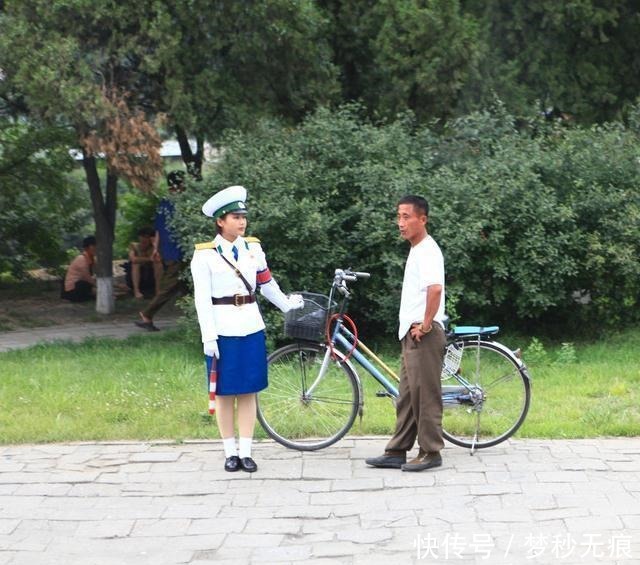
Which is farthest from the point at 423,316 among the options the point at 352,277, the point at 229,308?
the point at 229,308

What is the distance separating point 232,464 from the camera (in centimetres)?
670

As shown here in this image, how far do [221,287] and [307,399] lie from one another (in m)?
1.07

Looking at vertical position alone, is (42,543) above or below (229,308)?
below

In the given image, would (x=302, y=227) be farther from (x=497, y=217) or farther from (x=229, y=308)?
(x=229, y=308)

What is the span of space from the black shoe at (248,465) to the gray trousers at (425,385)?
0.99 metres

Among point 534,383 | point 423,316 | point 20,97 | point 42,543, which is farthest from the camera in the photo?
point 20,97

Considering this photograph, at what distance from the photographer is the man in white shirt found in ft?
21.0

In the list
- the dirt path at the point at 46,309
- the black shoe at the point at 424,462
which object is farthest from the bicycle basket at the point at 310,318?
the dirt path at the point at 46,309

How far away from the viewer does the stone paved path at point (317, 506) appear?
532 cm

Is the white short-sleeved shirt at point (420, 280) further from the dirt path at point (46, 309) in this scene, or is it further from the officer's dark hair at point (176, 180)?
the dirt path at point (46, 309)

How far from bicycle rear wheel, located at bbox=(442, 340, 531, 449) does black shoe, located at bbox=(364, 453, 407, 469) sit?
0.47 meters

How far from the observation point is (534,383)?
8.75 m

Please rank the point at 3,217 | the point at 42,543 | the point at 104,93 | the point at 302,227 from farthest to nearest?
the point at 3,217 → the point at 104,93 → the point at 302,227 → the point at 42,543

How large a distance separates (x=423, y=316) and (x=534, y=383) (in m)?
2.61
